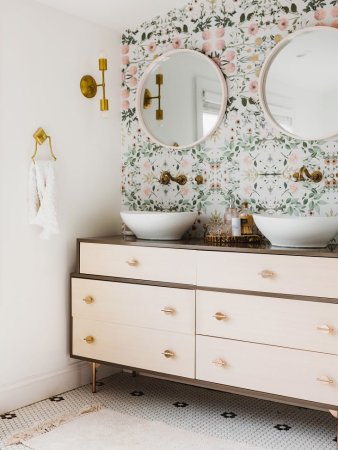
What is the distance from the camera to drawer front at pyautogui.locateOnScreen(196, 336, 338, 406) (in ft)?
8.20

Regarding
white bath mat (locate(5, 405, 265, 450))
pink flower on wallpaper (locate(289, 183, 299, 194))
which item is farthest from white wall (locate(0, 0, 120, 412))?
pink flower on wallpaper (locate(289, 183, 299, 194))

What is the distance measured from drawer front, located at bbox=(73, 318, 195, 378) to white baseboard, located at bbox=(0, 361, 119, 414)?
16 centimetres

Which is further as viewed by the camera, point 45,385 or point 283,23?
point 45,385

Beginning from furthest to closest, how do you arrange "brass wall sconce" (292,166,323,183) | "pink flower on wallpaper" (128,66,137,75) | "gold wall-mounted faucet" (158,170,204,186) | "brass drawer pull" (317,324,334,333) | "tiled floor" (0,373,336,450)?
"pink flower on wallpaper" (128,66,137,75), "gold wall-mounted faucet" (158,170,204,186), "brass wall sconce" (292,166,323,183), "tiled floor" (0,373,336,450), "brass drawer pull" (317,324,334,333)

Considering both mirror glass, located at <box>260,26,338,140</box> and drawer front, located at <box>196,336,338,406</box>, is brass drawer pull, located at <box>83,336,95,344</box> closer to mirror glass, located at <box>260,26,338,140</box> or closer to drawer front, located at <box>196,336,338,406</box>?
drawer front, located at <box>196,336,338,406</box>

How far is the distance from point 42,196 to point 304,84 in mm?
1469

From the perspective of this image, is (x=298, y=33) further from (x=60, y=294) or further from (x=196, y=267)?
(x=60, y=294)

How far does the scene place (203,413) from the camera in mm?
2984

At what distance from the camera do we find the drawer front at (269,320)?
2.49m

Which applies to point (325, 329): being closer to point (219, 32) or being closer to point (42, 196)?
Result: point (42, 196)

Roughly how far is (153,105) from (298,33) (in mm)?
964

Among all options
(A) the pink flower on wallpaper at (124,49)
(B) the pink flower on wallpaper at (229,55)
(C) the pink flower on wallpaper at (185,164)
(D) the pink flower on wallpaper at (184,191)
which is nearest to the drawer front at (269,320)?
(D) the pink flower on wallpaper at (184,191)

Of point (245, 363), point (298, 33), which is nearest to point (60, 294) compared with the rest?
point (245, 363)

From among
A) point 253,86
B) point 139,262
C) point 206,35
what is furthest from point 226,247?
point 206,35
